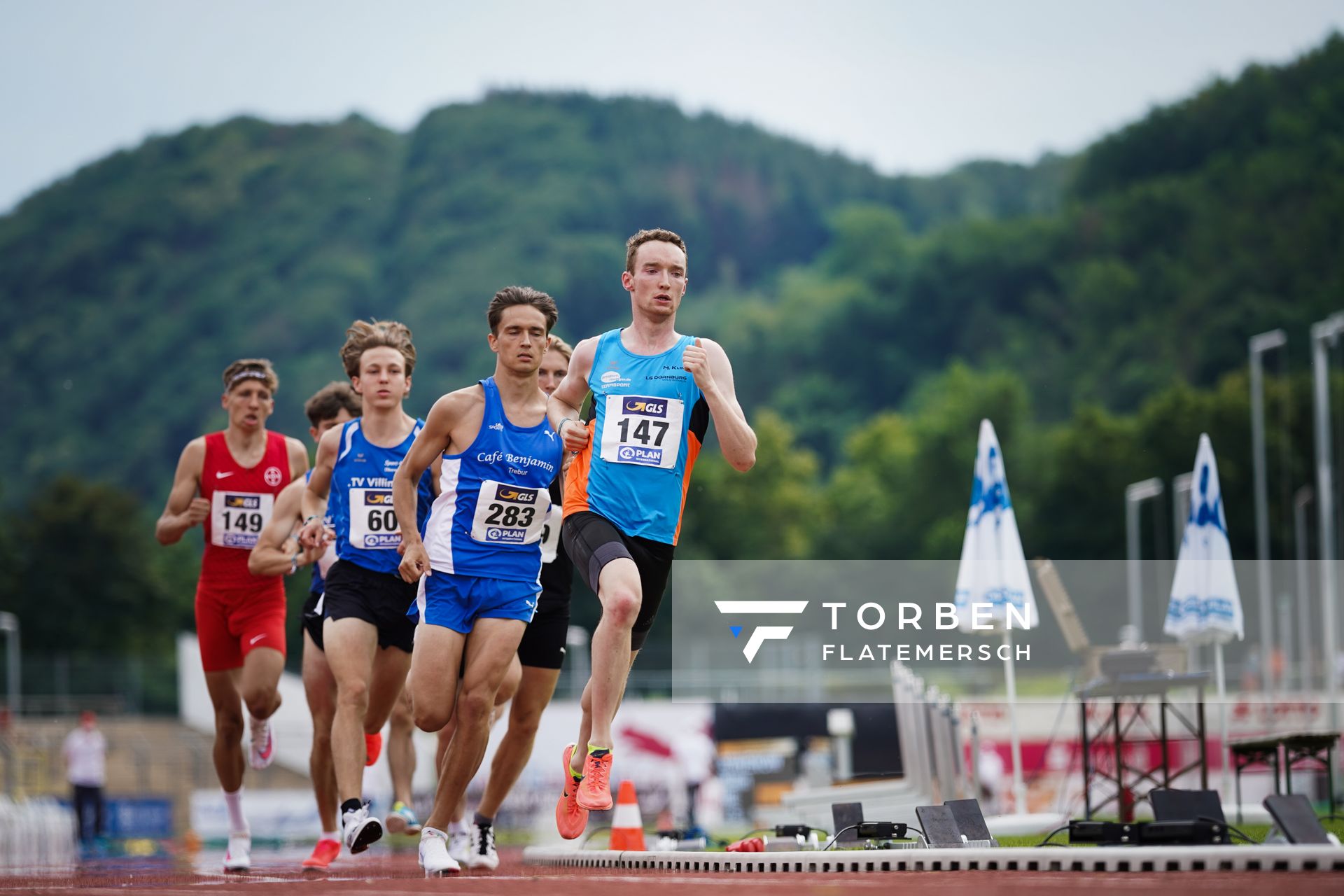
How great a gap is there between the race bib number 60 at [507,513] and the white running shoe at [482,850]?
198cm

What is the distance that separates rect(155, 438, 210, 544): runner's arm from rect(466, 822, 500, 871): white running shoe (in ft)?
9.89

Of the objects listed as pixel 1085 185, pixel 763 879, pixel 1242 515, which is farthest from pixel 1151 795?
pixel 1085 185

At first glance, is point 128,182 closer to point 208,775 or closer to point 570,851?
point 208,775

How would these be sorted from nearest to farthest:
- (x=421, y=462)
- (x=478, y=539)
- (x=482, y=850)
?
(x=478, y=539) → (x=421, y=462) → (x=482, y=850)

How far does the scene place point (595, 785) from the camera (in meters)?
8.33

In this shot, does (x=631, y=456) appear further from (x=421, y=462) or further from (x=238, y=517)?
(x=238, y=517)

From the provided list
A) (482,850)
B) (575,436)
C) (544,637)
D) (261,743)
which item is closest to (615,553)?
(575,436)

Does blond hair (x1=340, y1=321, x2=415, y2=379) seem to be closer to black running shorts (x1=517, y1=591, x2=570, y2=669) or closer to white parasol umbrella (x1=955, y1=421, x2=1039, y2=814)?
black running shorts (x1=517, y1=591, x2=570, y2=669)

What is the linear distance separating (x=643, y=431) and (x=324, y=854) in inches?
137

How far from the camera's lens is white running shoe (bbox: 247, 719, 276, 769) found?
11.6m

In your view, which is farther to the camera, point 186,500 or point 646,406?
point 186,500

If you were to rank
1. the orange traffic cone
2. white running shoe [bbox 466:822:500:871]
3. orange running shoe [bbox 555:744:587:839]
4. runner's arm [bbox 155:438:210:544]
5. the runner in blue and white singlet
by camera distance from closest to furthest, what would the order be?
orange running shoe [bbox 555:744:587:839] < the runner in blue and white singlet < white running shoe [bbox 466:822:500:871] < runner's arm [bbox 155:438:210:544] < the orange traffic cone

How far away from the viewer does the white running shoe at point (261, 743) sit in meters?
11.6

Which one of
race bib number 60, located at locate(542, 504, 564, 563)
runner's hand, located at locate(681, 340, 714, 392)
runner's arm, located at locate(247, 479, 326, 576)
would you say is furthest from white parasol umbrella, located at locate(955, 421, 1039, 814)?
runner's hand, located at locate(681, 340, 714, 392)
